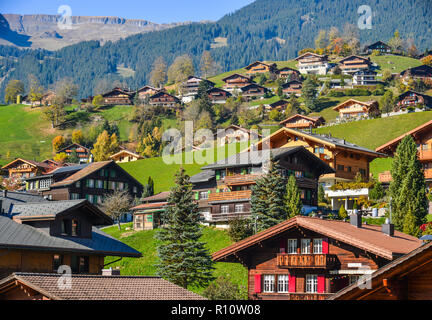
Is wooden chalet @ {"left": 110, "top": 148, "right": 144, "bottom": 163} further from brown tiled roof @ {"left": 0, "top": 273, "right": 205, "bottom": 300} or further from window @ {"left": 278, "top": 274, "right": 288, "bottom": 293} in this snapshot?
brown tiled roof @ {"left": 0, "top": 273, "right": 205, "bottom": 300}

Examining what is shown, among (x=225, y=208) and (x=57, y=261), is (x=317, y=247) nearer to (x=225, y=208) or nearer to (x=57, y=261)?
(x=57, y=261)

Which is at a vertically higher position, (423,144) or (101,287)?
(423,144)

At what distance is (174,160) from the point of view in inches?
4660

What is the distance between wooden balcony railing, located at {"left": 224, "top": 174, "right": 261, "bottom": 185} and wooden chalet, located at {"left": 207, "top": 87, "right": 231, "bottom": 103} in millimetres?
128052

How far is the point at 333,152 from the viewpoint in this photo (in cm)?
7581

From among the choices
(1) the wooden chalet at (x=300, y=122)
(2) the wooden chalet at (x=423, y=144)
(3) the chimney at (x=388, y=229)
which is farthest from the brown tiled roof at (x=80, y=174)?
(3) the chimney at (x=388, y=229)

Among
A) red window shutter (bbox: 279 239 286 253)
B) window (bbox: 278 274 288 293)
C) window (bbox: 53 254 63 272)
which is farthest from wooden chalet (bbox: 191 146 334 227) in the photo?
window (bbox: 53 254 63 272)

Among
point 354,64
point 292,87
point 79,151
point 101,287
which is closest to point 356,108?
point 292,87

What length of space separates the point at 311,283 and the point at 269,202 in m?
20.1

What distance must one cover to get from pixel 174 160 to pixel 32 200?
74.8 metres

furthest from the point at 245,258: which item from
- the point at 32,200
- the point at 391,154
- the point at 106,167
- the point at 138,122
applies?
the point at 138,122

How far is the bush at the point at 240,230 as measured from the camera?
5328 centimetres

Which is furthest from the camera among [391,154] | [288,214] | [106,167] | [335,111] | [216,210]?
[335,111]
